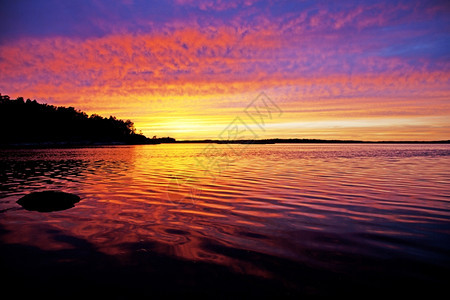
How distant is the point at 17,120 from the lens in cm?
13250

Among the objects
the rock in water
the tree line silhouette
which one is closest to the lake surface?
the rock in water

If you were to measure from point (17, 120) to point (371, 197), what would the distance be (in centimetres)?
16740

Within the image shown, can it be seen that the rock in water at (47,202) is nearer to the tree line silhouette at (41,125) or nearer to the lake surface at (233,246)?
the lake surface at (233,246)

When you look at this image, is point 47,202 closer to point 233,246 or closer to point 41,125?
point 233,246

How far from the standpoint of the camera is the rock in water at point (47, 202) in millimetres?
10266

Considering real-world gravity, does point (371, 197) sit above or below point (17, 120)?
below

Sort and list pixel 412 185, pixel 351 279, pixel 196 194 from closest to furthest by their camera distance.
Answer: pixel 351 279, pixel 196 194, pixel 412 185

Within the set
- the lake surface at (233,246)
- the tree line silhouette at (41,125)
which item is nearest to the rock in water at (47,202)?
the lake surface at (233,246)

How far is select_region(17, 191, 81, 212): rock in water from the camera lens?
10.3 m

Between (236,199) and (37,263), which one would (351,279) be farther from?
(236,199)

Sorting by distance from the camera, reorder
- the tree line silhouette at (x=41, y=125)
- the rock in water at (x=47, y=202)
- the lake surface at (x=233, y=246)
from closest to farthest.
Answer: the lake surface at (x=233, y=246) < the rock in water at (x=47, y=202) < the tree line silhouette at (x=41, y=125)

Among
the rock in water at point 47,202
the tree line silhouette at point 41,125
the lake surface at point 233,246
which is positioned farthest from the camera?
the tree line silhouette at point 41,125

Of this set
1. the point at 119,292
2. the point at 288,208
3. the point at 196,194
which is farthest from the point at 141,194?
the point at 119,292

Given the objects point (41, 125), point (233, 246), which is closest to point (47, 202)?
point (233, 246)
